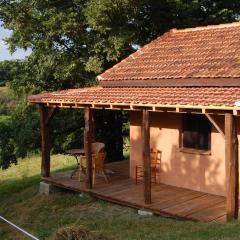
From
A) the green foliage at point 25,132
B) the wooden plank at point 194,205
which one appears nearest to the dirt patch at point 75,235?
the wooden plank at point 194,205

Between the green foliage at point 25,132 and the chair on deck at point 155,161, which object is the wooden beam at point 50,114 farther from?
the chair on deck at point 155,161

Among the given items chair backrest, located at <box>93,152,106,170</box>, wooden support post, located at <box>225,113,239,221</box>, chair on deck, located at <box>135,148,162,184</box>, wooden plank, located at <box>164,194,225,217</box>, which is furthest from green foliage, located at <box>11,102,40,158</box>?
wooden support post, located at <box>225,113,239,221</box>

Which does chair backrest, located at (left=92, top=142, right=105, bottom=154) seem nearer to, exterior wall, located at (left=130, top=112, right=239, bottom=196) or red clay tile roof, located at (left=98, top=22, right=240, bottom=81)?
exterior wall, located at (left=130, top=112, right=239, bottom=196)

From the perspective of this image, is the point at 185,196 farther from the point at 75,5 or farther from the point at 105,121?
the point at 75,5

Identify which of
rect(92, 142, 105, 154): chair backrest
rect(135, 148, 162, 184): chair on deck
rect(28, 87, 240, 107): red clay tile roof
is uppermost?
rect(28, 87, 240, 107): red clay tile roof

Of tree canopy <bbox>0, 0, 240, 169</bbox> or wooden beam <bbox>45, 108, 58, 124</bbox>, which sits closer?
wooden beam <bbox>45, 108, 58, 124</bbox>

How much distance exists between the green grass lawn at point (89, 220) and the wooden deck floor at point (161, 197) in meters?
0.23

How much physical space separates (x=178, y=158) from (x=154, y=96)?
90.5 inches

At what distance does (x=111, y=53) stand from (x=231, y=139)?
7443mm

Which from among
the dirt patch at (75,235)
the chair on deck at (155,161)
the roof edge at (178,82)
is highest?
the roof edge at (178,82)

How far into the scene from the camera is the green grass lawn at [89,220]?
7699mm

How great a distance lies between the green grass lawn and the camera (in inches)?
303

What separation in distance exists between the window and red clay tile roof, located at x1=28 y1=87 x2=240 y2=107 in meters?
0.97

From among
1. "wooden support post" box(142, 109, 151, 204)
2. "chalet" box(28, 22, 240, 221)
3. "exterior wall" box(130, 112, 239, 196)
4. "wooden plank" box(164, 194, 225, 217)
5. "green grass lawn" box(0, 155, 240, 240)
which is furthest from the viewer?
"exterior wall" box(130, 112, 239, 196)
